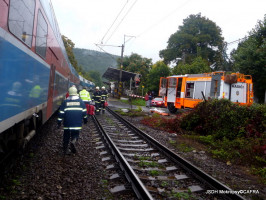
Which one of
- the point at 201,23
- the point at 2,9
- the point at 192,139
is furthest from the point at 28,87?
the point at 201,23

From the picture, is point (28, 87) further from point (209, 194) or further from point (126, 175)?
point (209, 194)

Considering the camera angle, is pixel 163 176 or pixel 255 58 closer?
pixel 163 176

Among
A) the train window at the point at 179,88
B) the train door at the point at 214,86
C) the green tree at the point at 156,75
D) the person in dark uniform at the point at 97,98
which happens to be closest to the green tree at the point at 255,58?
the train window at the point at 179,88

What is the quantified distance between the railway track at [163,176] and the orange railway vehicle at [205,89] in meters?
7.00

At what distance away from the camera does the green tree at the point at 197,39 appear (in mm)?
46562

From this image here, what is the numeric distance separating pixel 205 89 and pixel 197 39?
3177 centimetres

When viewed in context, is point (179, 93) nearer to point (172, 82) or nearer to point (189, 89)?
point (172, 82)

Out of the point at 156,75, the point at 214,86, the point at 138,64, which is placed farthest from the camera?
the point at 138,64

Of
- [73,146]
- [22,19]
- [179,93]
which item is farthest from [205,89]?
[22,19]

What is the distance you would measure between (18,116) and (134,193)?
2.37 meters

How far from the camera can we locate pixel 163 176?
5320 millimetres

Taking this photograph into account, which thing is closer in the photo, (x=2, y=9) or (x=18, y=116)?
(x=2, y=9)

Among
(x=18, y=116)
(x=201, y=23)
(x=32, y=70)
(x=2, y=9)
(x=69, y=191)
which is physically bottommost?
(x=69, y=191)

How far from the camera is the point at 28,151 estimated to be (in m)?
6.65
